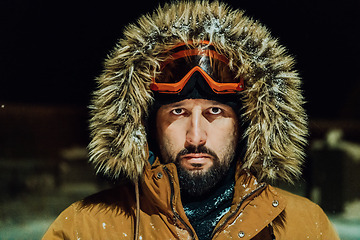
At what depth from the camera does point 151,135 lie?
1.63m

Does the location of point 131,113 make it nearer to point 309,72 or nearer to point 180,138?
point 180,138

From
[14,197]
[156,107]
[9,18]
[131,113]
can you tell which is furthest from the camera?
[14,197]

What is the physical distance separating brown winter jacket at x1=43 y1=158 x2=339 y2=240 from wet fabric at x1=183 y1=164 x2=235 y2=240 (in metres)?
0.07

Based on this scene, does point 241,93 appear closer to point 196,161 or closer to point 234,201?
point 196,161

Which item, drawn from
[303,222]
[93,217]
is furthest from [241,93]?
[93,217]

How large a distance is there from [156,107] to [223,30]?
0.58 meters

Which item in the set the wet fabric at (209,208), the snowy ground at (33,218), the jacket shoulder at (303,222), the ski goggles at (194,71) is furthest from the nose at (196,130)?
the snowy ground at (33,218)

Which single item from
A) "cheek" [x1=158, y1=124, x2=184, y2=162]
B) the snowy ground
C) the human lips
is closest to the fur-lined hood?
"cheek" [x1=158, y1=124, x2=184, y2=162]

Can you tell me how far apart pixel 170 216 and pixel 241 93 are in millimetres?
791

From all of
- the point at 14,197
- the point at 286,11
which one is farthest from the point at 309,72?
the point at 14,197

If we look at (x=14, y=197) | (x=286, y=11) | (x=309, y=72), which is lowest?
(x=14, y=197)

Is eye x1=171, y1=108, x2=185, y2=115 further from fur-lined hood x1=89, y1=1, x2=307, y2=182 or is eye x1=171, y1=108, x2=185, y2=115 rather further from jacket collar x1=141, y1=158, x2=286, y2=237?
jacket collar x1=141, y1=158, x2=286, y2=237

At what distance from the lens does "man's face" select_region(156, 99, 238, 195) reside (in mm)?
1469

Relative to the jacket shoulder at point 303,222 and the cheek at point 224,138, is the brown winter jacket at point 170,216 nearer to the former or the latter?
the jacket shoulder at point 303,222
